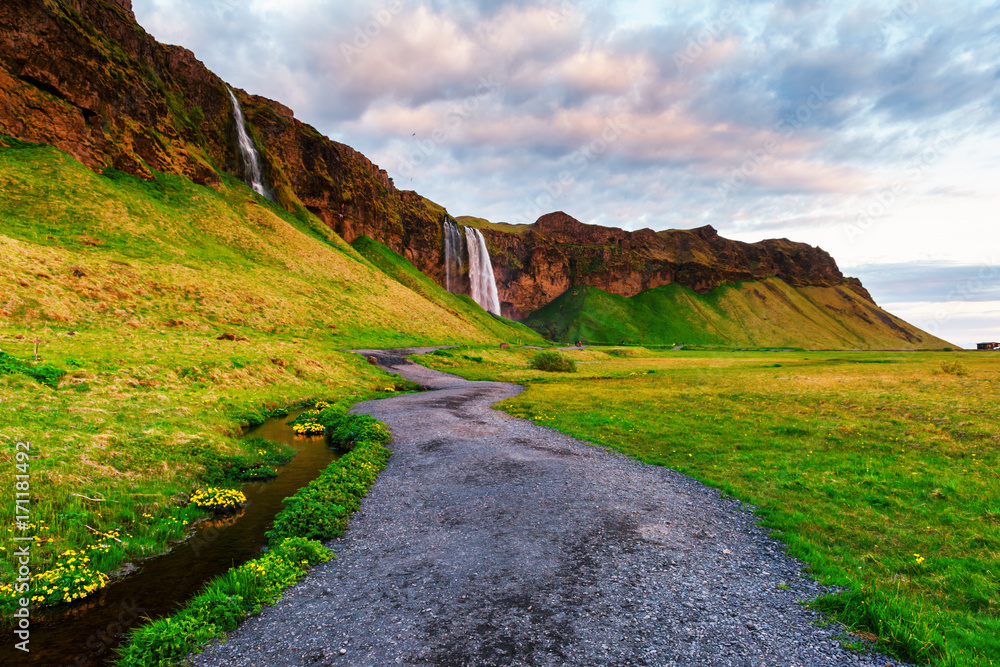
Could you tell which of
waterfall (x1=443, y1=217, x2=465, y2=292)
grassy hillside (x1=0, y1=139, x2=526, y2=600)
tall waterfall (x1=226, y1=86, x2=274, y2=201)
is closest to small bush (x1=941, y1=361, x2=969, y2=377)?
grassy hillside (x1=0, y1=139, x2=526, y2=600)

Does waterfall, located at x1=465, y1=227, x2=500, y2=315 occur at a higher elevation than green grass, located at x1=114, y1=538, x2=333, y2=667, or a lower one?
higher

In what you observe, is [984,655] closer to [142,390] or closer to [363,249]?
[142,390]

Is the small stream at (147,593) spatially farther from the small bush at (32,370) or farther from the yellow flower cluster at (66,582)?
the small bush at (32,370)

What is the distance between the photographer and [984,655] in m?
5.84

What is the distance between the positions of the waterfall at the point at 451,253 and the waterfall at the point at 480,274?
16.3 feet

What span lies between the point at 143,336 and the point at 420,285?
97.5 m

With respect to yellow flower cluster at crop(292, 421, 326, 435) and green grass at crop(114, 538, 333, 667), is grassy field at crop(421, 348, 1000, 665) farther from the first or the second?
yellow flower cluster at crop(292, 421, 326, 435)

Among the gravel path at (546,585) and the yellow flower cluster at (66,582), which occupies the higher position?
the gravel path at (546,585)

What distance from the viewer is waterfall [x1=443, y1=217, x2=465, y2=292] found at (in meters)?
159

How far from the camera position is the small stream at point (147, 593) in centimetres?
663

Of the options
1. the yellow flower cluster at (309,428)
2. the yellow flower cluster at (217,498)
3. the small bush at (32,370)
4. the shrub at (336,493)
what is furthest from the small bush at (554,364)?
the small bush at (32,370)

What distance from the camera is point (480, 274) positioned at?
169m

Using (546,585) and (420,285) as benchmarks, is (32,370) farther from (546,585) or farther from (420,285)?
(420,285)

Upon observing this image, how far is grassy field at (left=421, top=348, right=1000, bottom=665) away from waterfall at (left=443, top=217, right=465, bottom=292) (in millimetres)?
129817
